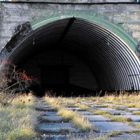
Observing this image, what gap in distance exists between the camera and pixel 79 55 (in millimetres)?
27641

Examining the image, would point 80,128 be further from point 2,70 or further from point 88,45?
point 88,45

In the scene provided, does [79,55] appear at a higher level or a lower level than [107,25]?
lower

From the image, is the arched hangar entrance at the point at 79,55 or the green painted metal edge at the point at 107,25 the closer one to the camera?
the green painted metal edge at the point at 107,25

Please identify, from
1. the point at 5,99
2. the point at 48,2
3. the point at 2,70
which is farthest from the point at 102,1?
the point at 5,99

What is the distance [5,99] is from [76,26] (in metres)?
8.16

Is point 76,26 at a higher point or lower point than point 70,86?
higher

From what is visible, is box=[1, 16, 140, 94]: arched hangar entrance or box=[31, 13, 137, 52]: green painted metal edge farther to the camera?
box=[1, 16, 140, 94]: arched hangar entrance

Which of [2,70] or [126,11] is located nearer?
[2,70]

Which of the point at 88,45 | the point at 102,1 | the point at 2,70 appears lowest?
the point at 2,70

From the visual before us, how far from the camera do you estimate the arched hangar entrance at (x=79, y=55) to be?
708 inches

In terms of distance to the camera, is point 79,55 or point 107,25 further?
point 79,55

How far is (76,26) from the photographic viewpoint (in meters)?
19.3

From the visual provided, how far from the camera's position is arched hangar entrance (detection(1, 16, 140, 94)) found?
708 inches

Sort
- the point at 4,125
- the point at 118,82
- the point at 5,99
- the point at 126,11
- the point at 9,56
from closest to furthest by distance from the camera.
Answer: the point at 4,125, the point at 5,99, the point at 9,56, the point at 126,11, the point at 118,82
